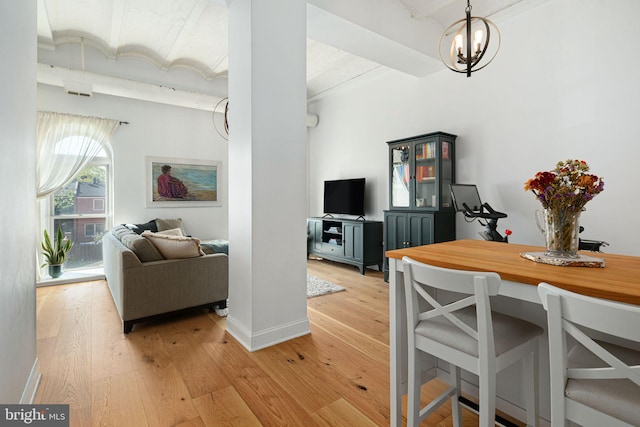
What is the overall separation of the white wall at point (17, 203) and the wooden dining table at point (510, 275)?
1652mm

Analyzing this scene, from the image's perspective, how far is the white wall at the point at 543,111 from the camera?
8.98 ft

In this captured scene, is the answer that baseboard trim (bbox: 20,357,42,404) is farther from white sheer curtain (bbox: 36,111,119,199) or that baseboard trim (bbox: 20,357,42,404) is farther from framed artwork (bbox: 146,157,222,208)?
framed artwork (bbox: 146,157,222,208)

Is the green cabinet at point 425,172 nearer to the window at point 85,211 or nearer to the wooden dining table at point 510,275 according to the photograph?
the wooden dining table at point 510,275

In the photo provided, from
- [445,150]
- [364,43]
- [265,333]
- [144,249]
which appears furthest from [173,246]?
[445,150]

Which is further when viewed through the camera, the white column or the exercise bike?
the exercise bike

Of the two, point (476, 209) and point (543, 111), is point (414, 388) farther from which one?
point (543, 111)

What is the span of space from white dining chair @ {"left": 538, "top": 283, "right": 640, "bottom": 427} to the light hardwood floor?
0.85 meters

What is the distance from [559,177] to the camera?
1.23 metres

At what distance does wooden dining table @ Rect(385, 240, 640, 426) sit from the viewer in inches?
37.3

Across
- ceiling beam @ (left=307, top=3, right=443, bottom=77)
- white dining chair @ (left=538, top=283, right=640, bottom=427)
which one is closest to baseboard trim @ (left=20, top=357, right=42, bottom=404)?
white dining chair @ (left=538, top=283, right=640, bottom=427)

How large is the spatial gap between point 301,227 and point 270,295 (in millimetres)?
607

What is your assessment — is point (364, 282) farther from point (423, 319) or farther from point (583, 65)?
point (583, 65)

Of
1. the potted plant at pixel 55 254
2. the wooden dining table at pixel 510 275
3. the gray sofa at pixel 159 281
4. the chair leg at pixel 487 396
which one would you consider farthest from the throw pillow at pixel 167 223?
the chair leg at pixel 487 396

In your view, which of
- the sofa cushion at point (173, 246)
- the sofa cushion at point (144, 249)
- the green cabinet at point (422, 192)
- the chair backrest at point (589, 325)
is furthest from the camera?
the green cabinet at point (422, 192)
